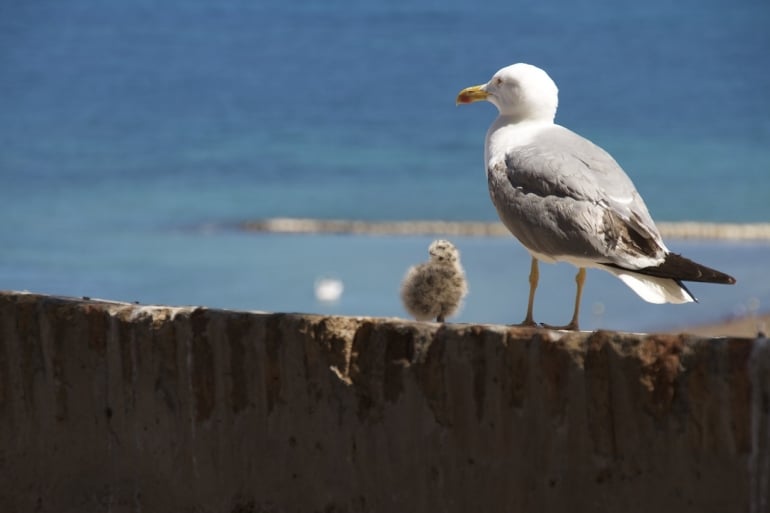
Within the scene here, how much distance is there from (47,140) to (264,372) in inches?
1078

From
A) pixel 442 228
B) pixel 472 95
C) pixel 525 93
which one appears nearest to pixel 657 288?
pixel 525 93

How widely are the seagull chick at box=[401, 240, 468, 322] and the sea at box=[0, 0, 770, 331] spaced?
14.8 ft

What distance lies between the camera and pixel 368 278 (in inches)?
682

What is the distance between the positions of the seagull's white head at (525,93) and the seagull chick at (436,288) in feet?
2.57

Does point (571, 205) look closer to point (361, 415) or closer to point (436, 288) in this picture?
point (436, 288)

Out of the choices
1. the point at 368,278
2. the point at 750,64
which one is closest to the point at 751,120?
the point at 750,64

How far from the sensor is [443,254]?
689 cm

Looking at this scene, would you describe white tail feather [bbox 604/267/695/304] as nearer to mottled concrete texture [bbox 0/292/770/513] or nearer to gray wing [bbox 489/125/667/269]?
gray wing [bbox 489/125/667/269]

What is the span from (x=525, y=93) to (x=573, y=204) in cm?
67

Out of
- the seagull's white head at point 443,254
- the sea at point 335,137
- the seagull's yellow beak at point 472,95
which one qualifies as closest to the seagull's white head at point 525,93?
the seagull's yellow beak at point 472,95

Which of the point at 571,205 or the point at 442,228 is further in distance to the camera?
the point at 442,228

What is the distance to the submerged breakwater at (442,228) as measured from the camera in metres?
21.2

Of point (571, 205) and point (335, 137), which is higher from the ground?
point (335, 137)

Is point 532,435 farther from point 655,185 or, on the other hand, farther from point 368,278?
point 655,185
